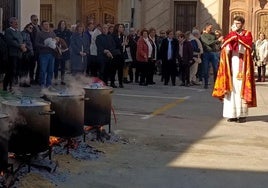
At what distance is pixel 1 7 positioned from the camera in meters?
16.2

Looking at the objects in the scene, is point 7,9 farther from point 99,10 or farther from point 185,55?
point 99,10

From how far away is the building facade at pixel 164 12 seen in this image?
26875 millimetres

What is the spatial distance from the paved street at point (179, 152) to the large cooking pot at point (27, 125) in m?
0.51

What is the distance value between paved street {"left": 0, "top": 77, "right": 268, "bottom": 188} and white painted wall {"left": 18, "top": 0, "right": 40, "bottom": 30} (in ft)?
19.9

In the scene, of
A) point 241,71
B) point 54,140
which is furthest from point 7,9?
point 54,140

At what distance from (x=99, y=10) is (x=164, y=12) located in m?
3.28

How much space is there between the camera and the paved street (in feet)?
21.0

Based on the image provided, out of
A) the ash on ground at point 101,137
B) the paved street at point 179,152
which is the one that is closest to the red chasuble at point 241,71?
the paved street at point 179,152

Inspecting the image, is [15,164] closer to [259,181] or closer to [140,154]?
[140,154]

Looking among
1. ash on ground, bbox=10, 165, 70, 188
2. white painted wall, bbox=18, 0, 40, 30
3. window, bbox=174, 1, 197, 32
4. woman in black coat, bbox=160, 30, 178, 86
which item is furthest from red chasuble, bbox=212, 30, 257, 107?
window, bbox=174, 1, 197, 32

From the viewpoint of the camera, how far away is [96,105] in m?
7.90

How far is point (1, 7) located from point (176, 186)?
37.5 ft

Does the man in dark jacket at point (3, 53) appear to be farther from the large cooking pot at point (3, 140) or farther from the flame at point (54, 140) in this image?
the large cooking pot at point (3, 140)

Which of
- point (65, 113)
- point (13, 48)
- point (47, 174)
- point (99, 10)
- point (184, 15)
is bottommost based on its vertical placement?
point (47, 174)
